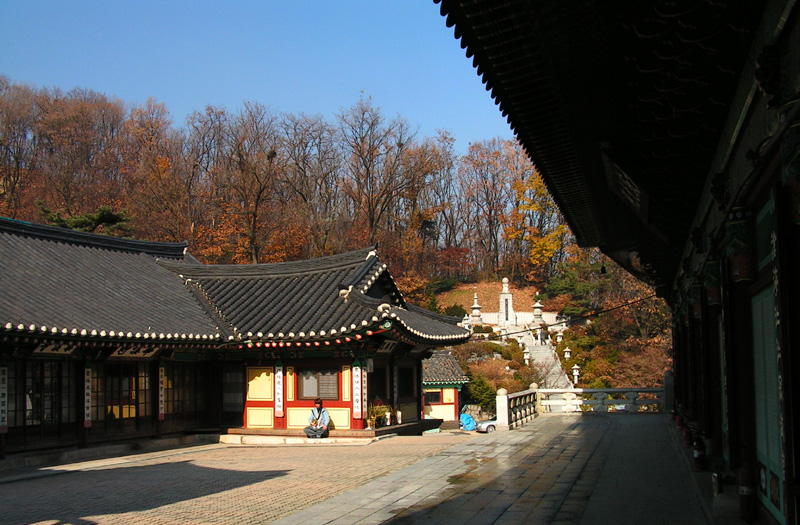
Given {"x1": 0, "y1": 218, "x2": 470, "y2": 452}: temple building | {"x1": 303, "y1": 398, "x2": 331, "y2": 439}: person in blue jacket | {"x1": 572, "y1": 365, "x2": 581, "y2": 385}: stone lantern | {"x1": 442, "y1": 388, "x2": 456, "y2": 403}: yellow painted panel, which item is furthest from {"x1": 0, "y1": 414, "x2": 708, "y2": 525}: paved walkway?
{"x1": 572, "y1": 365, "x2": 581, "y2": 385}: stone lantern

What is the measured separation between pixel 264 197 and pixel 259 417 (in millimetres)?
29394

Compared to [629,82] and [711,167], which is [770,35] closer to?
[629,82]

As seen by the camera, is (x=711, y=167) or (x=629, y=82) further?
(x=711, y=167)

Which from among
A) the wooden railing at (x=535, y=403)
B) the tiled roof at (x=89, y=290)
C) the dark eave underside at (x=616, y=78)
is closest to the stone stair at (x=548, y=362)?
the wooden railing at (x=535, y=403)

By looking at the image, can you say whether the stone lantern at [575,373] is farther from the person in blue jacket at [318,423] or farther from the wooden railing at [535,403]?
the person in blue jacket at [318,423]

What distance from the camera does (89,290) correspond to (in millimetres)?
19000

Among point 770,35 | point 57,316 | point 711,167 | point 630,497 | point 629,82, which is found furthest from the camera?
point 57,316

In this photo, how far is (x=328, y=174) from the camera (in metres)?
55.3

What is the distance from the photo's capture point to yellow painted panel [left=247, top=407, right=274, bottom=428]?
67.6 feet

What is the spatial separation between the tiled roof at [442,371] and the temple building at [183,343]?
38.1ft

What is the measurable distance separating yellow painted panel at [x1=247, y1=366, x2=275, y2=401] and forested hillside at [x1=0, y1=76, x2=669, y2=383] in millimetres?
21452

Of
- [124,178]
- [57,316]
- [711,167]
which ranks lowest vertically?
[57,316]

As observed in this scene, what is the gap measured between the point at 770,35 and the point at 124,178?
174 ft

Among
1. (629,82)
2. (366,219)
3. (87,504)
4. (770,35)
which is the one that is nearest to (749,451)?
(629,82)
